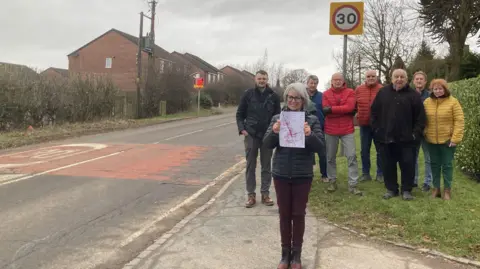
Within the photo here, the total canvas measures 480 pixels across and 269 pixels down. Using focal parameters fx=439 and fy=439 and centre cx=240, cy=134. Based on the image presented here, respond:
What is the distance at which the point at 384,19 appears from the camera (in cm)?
3722

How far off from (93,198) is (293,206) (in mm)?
4397

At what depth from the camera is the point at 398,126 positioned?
20.8 ft

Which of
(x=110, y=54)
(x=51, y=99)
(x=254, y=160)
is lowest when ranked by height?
(x=254, y=160)

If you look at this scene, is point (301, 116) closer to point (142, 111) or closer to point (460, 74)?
point (460, 74)

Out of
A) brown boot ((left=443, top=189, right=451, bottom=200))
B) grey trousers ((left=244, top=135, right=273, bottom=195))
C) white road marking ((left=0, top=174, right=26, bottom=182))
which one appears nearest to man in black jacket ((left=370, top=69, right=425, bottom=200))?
brown boot ((left=443, top=189, right=451, bottom=200))

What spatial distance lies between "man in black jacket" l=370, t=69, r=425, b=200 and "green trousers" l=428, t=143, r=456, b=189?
288 mm

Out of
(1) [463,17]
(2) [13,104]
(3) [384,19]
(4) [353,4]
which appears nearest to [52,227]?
(4) [353,4]

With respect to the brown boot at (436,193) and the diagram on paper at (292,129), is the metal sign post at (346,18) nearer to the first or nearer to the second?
the brown boot at (436,193)

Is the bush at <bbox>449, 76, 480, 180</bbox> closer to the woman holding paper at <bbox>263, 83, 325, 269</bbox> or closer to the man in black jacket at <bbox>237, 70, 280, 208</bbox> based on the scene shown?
the man in black jacket at <bbox>237, 70, 280, 208</bbox>

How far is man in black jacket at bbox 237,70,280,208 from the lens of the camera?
6.56 metres

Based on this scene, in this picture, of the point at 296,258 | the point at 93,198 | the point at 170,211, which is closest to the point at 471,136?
the point at 296,258

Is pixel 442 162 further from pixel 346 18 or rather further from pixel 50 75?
pixel 50 75

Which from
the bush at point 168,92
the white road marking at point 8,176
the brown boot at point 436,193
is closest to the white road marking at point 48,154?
the white road marking at point 8,176

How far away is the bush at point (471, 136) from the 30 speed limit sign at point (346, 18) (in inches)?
100
